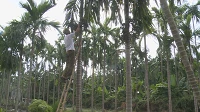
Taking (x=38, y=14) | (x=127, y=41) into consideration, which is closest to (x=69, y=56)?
(x=127, y=41)

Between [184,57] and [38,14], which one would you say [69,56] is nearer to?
[184,57]

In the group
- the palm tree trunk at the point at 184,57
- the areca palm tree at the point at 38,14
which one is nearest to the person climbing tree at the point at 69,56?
the palm tree trunk at the point at 184,57

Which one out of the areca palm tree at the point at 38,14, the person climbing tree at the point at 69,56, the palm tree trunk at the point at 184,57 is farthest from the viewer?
the areca palm tree at the point at 38,14

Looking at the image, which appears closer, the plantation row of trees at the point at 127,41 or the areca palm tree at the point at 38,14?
the plantation row of trees at the point at 127,41

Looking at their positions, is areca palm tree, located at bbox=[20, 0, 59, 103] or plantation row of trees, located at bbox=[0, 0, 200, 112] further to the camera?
areca palm tree, located at bbox=[20, 0, 59, 103]

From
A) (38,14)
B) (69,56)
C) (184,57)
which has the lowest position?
(184,57)

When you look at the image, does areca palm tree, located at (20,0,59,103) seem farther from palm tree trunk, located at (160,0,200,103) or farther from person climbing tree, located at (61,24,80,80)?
palm tree trunk, located at (160,0,200,103)

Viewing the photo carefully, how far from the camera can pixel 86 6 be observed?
10117mm

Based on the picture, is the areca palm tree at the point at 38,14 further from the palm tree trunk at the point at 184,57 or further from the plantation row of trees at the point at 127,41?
the palm tree trunk at the point at 184,57

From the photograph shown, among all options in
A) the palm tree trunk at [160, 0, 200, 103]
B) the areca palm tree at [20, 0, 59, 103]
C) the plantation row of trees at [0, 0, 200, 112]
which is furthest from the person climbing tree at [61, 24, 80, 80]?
the areca palm tree at [20, 0, 59, 103]

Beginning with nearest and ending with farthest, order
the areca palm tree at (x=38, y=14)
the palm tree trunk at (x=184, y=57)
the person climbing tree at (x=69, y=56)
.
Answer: the palm tree trunk at (x=184, y=57), the person climbing tree at (x=69, y=56), the areca palm tree at (x=38, y=14)

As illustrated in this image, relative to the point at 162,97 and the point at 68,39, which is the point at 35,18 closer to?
the point at 68,39

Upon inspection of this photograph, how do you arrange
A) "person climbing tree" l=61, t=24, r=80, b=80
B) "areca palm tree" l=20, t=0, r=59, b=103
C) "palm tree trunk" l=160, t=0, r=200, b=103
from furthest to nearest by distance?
"areca palm tree" l=20, t=0, r=59, b=103
"person climbing tree" l=61, t=24, r=80, b=80
"palm tree trunk" l=160, t=0, r=200, b=103

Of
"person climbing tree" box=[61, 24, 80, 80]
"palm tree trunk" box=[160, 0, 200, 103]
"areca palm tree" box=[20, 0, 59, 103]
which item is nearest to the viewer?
"palm tree trunk" box=[160, 0, 200, 103]
